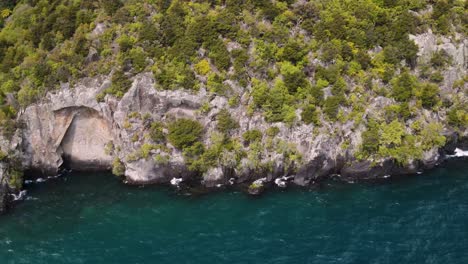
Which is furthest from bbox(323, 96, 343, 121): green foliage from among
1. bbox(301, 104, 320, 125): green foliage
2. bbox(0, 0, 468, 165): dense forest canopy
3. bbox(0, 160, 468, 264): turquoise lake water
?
bbox(0, 160, 468, 264): turquoise lake water

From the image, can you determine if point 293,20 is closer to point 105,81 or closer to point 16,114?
point 105,81

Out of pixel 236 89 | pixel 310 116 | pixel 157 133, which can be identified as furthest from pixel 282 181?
pixel 157 133

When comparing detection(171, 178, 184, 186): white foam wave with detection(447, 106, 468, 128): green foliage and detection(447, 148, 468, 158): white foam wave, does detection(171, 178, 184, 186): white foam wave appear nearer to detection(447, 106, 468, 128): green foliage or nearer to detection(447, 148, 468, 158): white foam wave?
detection(447, 148, 468, 158): white foam wave

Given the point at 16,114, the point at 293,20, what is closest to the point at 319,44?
the point at 293,20

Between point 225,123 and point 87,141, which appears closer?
point 225,123

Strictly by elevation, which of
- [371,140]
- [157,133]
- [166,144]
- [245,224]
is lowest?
[245,224]

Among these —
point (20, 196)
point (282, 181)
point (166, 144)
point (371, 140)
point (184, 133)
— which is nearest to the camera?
point (371, 140)

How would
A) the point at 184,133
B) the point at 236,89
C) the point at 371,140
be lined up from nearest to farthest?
the point at 371,140 → the point at 184,133 → the point at 236,89

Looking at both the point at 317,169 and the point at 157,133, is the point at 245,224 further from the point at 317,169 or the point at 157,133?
the point at 157,133
